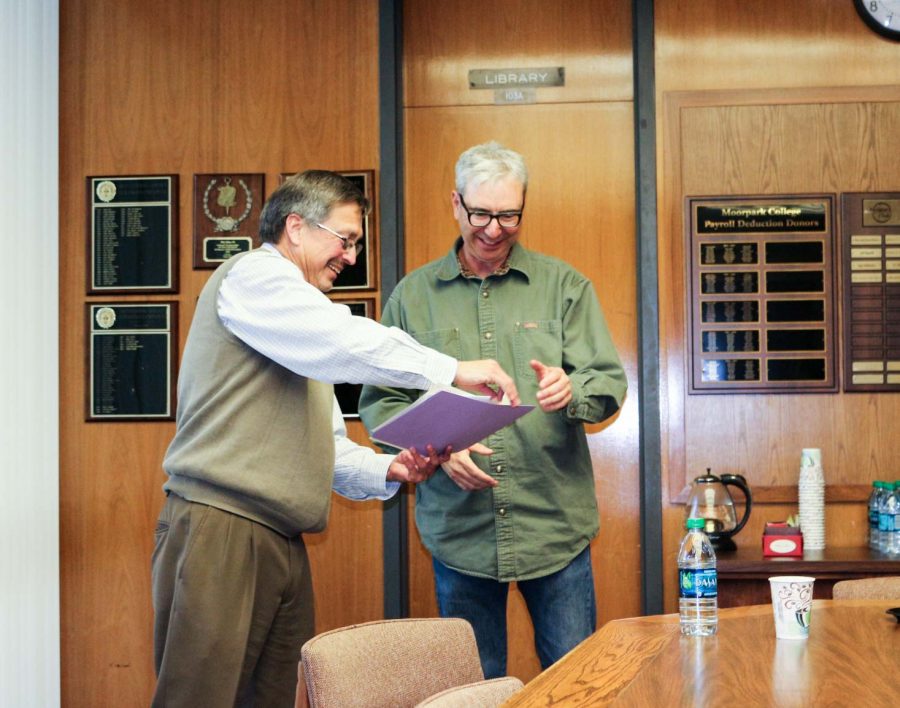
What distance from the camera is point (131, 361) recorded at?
4.28 meters

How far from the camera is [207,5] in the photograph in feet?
14.2

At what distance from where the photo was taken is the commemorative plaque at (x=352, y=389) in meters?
4.21

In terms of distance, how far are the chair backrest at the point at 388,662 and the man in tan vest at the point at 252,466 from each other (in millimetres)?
486

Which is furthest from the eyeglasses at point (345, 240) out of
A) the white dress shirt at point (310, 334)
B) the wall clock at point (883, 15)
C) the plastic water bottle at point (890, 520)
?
the wall clock at point (883, 15)

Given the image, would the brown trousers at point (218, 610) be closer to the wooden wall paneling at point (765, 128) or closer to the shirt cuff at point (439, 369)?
the shirt cuff at point (439, 369)

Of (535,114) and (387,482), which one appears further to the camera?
(535,114)

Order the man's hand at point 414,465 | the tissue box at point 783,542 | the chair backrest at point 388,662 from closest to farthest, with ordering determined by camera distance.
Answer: the chair backrest at point 388,662 < the man's hand at point 414,465 < the tissue box at point 783,542

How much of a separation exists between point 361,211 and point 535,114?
1873 mm

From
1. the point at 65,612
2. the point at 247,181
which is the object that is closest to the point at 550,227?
the point at 247,181

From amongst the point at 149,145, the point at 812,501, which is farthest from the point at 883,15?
the point at 149,145

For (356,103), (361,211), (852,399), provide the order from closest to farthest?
(361,211) → (852,399) → (356,103)

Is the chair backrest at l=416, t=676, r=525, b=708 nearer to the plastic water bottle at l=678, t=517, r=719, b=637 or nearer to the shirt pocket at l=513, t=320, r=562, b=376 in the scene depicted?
the plastic water bottle at l=678, t=517, r=719, b=637

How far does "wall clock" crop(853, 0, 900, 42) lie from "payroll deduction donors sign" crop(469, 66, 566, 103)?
111cm

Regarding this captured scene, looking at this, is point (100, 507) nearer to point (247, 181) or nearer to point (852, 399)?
point (247, 181)
